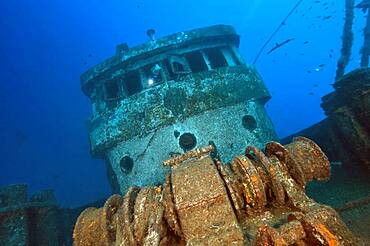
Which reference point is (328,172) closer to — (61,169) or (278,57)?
(61,169)

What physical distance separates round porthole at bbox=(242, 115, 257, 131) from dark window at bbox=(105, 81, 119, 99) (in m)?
3.63

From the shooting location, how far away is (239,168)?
2.77 meters

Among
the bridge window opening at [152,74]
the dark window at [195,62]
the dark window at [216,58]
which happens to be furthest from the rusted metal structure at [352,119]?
the bridge window opening at [152,74]

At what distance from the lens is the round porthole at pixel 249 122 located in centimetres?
714

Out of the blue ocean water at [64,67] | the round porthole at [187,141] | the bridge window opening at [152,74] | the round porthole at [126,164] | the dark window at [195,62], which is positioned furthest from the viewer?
the blue ocean water at [64,67]

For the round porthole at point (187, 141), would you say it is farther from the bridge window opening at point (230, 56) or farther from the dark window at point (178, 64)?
the bridge window opening at point (230, 56)

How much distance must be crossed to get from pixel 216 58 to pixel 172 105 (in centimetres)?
237

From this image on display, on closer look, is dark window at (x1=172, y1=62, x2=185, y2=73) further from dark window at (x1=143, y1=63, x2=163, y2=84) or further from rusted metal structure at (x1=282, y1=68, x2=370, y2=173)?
rusted metal structure at (x1=282, y1=68, x2=370, y2=173)

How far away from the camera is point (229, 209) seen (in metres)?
2.28

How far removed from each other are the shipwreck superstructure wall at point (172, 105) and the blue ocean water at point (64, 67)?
1319cm

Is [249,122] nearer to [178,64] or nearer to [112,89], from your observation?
[178,64]

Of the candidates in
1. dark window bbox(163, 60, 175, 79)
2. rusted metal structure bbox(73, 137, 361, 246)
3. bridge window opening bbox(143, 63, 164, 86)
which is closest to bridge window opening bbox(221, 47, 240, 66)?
dark window bbox(163, 60, 175, 79)

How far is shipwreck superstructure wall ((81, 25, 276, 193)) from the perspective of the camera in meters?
6.86

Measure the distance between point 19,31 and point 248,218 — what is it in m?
59.6
